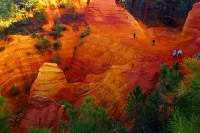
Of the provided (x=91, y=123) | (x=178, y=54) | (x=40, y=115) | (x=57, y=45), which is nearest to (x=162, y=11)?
(x=57, y=45)

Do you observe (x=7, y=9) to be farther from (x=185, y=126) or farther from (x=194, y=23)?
(x=185, y=126)

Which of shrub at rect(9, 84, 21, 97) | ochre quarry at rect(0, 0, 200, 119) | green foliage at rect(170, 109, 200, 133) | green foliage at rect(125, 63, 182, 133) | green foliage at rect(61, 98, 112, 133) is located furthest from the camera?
shrub at rect(9, 84, 21, 97)

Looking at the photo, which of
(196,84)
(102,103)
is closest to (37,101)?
(102,103)

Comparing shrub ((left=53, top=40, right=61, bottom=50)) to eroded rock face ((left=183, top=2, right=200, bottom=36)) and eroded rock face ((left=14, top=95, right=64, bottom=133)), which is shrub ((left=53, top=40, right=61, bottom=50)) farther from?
eroded rock face ((left=183, top=2, right=200, bottom=36))

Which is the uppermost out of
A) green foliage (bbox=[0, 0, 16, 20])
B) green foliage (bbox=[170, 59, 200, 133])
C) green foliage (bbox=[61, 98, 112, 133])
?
green foliage (bbox=[170, 59, 200, 133])

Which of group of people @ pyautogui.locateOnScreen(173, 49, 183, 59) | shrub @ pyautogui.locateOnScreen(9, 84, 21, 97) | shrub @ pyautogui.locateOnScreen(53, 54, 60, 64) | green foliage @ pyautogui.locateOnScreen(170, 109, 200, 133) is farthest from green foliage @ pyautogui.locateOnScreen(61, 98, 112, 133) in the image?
shrub @ pyautogui.locateOnScreen(53, 54, 60, 64)

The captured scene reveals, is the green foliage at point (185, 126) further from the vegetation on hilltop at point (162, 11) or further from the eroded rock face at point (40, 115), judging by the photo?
the vegetation on hilltop at point (162, 11)

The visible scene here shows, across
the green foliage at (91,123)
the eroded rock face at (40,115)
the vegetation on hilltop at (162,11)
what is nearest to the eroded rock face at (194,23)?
the vegetation on hilltop at (162,11)
